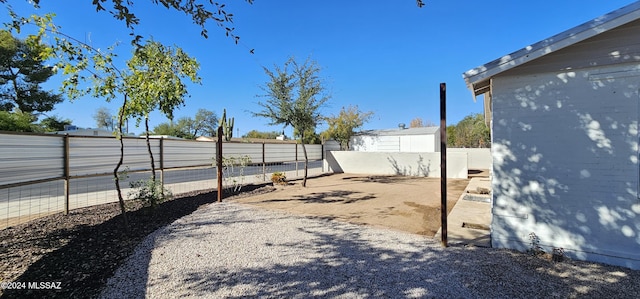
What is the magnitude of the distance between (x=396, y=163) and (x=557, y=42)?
12.2 meters

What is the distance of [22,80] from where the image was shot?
63.0ft

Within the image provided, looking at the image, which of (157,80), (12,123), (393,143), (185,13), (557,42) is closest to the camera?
(185,13)

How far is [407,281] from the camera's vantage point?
3.01 m

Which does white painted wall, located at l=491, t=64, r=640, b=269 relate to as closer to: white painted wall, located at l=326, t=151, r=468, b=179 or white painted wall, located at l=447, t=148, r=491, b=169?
white painted wall, located at l=326, t=151, r=468, b=179

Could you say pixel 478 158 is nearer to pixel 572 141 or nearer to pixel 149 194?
pixel 572 141

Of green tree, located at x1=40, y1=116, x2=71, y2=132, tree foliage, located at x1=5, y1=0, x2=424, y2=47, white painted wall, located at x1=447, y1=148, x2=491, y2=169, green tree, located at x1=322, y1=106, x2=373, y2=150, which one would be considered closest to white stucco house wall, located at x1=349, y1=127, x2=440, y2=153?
green tree, located at x1=322, y1=106, x2=373, y2=150

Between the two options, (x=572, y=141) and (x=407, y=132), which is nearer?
(x=572, y=141)

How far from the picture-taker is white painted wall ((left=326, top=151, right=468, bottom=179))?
13.4 metres

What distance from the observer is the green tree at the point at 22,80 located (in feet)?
59.1

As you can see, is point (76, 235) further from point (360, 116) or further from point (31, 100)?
A: point (31, 100)

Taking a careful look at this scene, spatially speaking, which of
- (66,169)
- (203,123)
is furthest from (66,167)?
(203,123)

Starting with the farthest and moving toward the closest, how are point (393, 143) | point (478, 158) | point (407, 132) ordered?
point (407, 132) < point (393, 143) < point (478, 158)

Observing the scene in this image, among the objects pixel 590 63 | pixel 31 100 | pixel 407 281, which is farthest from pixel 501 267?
pixel 31 100

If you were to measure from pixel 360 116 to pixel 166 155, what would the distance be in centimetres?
1814
